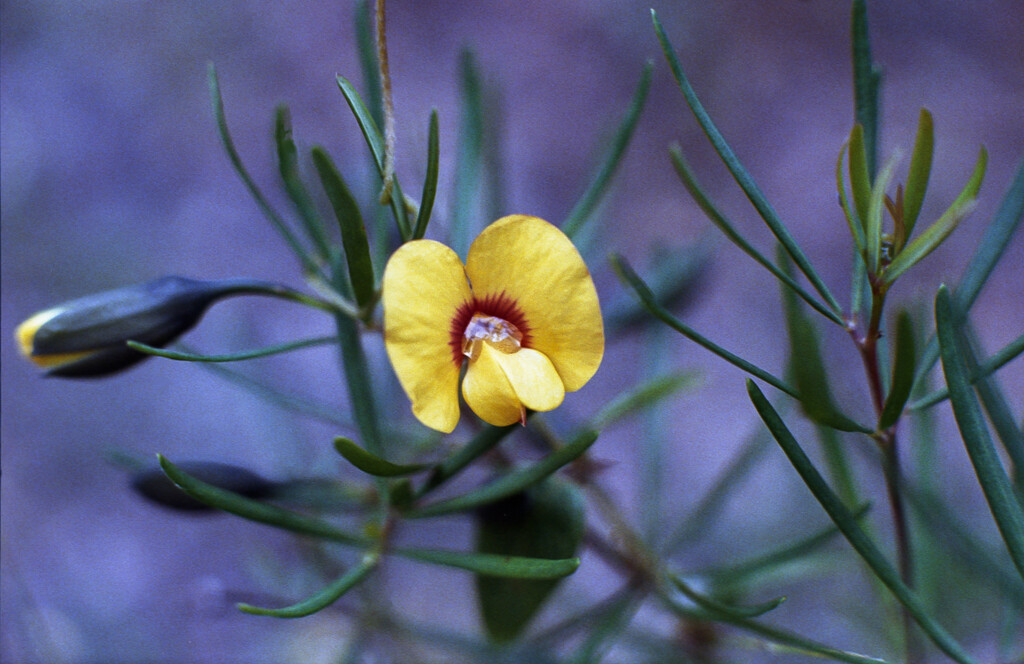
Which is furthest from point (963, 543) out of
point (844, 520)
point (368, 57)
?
point (368, 57)

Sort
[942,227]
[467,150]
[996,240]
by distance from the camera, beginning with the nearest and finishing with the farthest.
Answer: [942,227] < [996,240] < [467,150]

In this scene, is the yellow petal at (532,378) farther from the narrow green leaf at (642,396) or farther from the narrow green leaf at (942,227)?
the narrow green leaf at (642,396)

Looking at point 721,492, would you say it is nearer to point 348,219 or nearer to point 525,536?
point 525,536

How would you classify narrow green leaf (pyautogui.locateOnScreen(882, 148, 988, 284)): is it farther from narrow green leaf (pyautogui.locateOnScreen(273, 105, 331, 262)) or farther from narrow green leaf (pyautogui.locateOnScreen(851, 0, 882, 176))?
narrow green leaf (pyautogui.locateOnScreen(273, 105, 331, 262))

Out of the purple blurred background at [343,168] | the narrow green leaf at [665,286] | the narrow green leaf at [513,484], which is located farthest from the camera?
the purple blurred background at [343,168]

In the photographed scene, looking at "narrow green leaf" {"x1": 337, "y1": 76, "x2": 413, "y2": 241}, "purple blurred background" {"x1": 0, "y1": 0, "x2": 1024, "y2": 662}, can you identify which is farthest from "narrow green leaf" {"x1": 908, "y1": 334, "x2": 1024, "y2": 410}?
"purple blurred background" {"x1": 0, "y1": 0, "x2": 1024, "y2": 662}

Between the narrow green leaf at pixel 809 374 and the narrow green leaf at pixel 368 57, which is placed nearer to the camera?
the narrow green leaf at pixel 809 374

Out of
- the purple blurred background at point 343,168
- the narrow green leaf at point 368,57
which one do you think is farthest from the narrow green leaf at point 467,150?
the purple blurred background at point 343,168

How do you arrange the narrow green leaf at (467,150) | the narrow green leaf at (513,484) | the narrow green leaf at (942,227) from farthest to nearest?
the narrow green leaf at (467,150)
the narrow green leaf at (513,484)
the narrow green leaf at (942,227)
